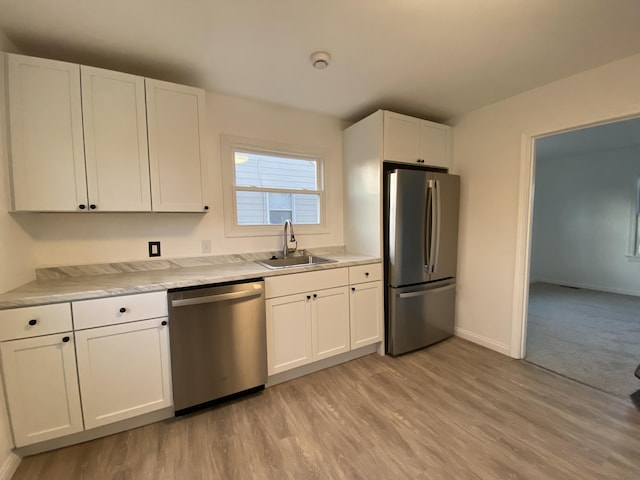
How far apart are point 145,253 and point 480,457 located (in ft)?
8.83

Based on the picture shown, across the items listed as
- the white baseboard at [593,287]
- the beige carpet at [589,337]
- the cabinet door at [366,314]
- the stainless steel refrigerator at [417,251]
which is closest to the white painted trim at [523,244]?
the beige carpet at [589,337]

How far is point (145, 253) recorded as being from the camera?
7.15 ft

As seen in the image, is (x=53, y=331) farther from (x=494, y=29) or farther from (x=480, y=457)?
(x=494, y=29)

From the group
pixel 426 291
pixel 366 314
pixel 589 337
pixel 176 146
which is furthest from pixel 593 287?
pixel 176 146

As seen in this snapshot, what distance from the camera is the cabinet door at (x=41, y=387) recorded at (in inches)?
56.1

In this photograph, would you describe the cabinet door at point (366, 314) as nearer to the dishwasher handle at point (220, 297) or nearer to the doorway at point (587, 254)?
the dishwasher handle at point (220, 297)

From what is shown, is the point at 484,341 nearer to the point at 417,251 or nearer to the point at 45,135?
the point at 417,251

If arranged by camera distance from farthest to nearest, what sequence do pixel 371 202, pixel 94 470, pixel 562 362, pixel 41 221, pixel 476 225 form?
pixel 476 225 < pixel 371 202 < pixel 562 362 < pixel 41 221 < pixel 94 470

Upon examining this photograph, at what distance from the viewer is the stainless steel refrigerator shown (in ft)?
8.27

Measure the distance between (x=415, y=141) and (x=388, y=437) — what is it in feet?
8.33

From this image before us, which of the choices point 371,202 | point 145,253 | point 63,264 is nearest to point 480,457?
point 371,202

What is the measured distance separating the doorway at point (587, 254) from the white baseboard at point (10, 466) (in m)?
3.82

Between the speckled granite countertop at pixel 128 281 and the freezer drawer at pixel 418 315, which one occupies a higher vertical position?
the speckled granite countertop at pixel 128 281

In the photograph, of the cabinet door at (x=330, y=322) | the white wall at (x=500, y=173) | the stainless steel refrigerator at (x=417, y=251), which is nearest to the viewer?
the white wall at (x=500, y=173)
